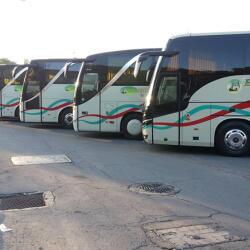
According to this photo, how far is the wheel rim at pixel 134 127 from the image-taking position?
15.7 metres

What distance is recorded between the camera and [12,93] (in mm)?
22438

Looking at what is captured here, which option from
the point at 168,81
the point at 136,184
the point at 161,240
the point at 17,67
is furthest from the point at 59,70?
the point at 161,240

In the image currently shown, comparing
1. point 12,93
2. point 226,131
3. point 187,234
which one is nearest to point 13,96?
point 12,93

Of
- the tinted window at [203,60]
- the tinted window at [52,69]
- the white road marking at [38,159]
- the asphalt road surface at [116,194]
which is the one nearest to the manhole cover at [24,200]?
the asphalt road surface at [116,194]

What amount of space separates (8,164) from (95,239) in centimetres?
587

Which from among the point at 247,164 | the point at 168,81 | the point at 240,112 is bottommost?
the point at 247,164

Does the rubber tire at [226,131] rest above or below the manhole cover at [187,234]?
above

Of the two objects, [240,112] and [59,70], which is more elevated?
[59,70]

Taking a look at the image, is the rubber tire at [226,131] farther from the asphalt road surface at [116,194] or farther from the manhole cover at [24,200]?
the manhole cover at [24,200]

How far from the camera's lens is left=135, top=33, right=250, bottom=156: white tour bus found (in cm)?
1190

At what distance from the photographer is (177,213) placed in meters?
6.67

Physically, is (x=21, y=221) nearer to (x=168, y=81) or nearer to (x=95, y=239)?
(x=95, y=239)

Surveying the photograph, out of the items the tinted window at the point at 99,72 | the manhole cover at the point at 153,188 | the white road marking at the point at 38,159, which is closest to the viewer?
the manhole cover at the point at 153,188

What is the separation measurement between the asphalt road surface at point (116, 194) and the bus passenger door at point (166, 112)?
0.47 metres
